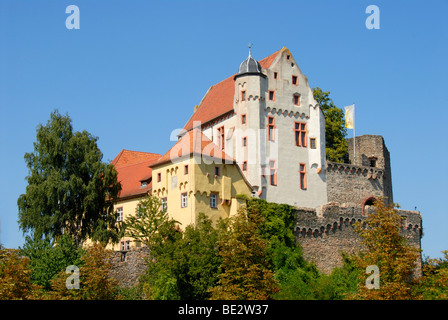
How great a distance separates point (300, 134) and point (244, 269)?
21.1 meters

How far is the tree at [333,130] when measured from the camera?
7156 cm

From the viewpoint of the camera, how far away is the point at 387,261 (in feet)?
139

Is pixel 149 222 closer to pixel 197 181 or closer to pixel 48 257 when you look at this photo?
pixel 197 181

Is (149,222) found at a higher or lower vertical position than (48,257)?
higher

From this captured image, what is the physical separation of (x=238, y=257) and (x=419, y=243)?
24.7m

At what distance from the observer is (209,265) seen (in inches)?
1977

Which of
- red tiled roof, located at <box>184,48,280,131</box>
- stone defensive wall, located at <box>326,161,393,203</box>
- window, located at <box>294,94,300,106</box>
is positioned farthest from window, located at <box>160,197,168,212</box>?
stone defensive wall, located at <box>326,161,393,203</box>

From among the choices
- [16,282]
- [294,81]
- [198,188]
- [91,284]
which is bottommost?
[91,284]

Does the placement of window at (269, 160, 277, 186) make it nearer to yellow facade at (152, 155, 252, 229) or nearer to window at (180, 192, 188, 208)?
yellow facade at (152, 155, 252, 229)

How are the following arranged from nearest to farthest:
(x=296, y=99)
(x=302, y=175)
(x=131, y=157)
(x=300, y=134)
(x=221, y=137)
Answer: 1. (x=302, y=175)
2. (x=300, y=134)
3. (x=296, y=99)
4. (x=221, y=137)
5. (x=131, y=157)

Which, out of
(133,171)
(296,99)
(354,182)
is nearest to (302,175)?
(354,182)

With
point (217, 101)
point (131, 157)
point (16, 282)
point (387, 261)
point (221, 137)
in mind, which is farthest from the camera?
point (131, 157)
